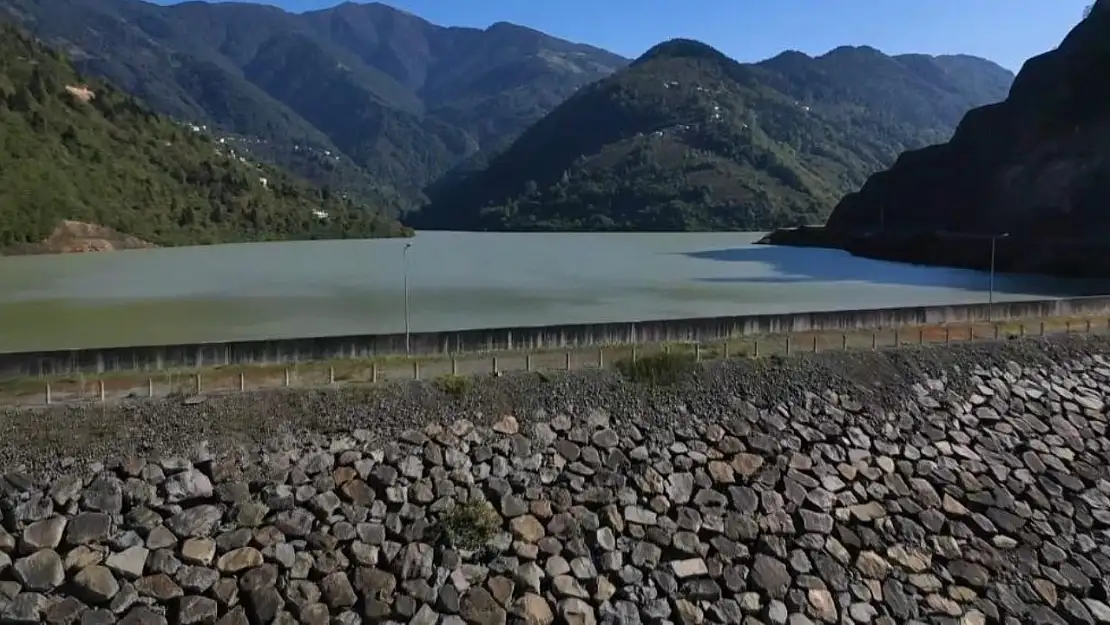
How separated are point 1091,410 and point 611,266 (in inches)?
2213

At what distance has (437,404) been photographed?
1434 cm

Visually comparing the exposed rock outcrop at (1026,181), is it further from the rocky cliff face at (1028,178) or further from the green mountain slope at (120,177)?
the green mountain slope at (120,177)

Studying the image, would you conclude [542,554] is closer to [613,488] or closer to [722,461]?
[613,488]

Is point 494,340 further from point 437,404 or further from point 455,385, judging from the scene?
point 437,404

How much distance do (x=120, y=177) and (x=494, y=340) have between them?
117 m

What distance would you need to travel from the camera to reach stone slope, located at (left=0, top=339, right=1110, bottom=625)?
11258mm

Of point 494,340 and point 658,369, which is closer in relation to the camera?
point 658,369

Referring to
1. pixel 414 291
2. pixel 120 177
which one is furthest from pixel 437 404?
pixel 120 177

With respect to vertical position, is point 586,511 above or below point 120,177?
below

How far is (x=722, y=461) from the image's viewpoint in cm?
1483

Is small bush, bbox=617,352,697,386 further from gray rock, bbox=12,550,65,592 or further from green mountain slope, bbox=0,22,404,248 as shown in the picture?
green mountain slope, bbox=0,22,404,248

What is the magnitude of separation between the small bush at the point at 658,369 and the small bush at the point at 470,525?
4.37 m

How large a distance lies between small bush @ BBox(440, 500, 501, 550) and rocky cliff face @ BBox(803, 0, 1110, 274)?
6321 centimetres

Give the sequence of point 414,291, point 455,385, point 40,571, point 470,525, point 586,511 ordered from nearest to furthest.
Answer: point 40,571 < point 470,525 < point 586,511 < point 455,385 < point 414,291
